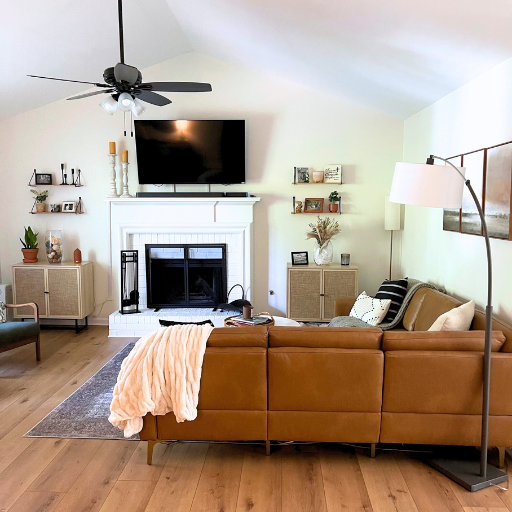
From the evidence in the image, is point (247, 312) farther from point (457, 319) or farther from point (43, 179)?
point (43, 179)

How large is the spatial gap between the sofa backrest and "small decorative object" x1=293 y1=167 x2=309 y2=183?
82.7 inches

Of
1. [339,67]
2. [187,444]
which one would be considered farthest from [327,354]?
[339,67]

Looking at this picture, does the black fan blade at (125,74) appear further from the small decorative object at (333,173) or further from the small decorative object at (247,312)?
the small decorative object at (333,173)

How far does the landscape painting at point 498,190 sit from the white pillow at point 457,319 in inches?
20.7

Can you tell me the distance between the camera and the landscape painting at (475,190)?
11.6ft

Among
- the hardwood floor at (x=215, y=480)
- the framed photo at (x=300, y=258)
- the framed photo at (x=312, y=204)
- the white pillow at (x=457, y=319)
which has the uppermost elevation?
the framed photo at (x=312, y=204)

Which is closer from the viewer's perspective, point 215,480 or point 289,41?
point 215,480

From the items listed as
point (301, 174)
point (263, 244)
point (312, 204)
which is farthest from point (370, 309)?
point (301, 174)

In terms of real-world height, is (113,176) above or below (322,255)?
above

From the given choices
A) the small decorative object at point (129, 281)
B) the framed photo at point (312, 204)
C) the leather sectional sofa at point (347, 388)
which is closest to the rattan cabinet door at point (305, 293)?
the framed photo at point (312, 204)

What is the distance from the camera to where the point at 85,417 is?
11.7ft

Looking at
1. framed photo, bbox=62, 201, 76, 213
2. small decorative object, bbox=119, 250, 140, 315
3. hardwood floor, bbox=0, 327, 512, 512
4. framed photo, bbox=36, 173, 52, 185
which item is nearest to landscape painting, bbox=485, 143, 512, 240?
hardwood floor, bbox=0, 327, 512, 512

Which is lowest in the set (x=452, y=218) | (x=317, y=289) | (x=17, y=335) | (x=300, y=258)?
(x=17, y=335)

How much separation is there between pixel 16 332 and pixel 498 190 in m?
4.15
